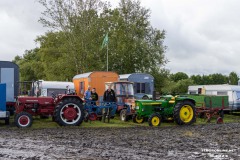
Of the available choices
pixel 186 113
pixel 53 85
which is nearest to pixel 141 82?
pixel 53 85

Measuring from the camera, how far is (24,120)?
15008mm

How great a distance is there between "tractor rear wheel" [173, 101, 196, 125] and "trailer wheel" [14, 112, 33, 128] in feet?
19.8

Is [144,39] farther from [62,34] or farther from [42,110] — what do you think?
[42,110]

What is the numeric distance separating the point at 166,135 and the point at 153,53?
83.6 feet

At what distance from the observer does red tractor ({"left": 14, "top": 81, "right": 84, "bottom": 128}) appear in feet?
50.5

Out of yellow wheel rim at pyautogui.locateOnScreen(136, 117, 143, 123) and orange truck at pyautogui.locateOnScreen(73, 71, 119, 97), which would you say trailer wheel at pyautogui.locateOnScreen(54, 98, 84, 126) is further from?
orange truck at pyautogui.locateOnScreen(73, 71, 119, 97)

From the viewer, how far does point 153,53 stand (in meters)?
37.8

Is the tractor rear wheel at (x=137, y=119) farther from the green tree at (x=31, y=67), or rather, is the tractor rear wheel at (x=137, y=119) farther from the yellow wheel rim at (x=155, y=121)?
the green tree at (x=31, y=67)

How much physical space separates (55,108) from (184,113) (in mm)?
5635

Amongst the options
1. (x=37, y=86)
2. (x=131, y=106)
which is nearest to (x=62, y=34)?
(x=37, y=86)

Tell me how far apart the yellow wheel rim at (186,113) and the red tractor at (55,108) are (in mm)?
4438

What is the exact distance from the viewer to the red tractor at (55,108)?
50.5 feet

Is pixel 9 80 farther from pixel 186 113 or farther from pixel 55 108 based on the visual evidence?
pixel 186 113

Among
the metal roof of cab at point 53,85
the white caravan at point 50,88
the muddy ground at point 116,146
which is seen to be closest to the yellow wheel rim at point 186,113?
the muddy ground at point 116,146
